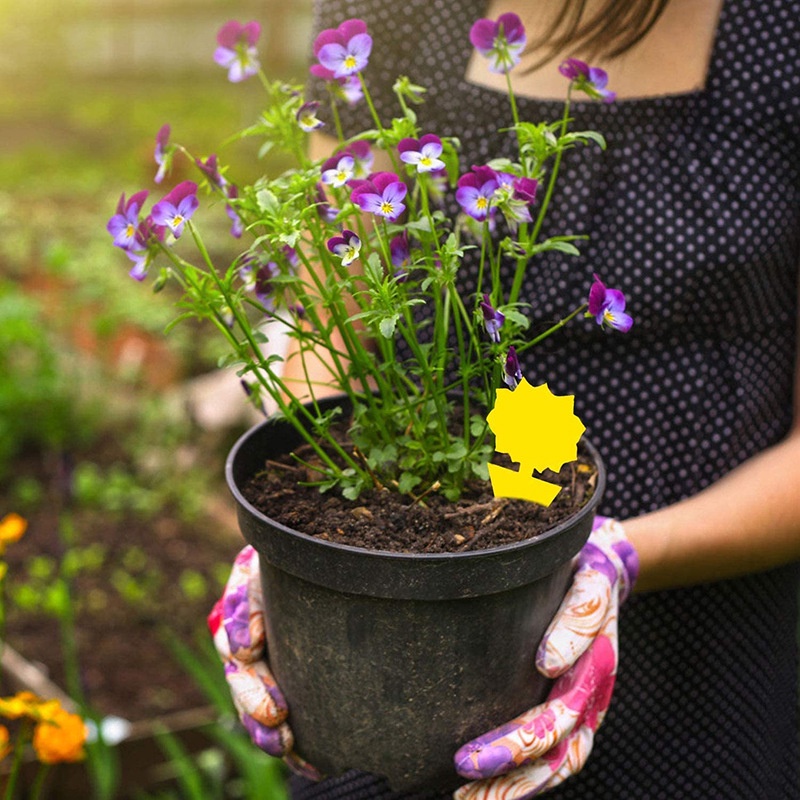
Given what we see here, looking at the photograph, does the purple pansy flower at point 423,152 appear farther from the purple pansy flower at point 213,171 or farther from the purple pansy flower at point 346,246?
the purple pansy flower at point 213,171

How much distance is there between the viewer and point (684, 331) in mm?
1245

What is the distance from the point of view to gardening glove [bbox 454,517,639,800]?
2.97ft

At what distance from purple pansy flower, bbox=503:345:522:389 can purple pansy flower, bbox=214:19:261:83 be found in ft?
1.29

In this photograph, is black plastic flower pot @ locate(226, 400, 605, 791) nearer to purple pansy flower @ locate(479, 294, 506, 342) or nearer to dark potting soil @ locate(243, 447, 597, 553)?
dark potting soil @ locate(243, 447, 597, 553)

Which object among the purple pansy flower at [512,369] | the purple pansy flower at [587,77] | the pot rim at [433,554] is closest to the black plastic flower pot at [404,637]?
the pot rim at [433,554]

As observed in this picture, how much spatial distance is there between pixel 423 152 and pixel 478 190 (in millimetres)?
57

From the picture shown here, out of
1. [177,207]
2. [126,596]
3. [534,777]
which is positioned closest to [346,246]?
[177,207]

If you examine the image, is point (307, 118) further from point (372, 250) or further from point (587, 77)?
point (587, 77)

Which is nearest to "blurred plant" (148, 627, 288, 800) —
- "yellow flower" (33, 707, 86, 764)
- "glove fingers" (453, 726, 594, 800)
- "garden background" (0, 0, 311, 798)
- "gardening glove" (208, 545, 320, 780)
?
"garden background" (0, 0, 311, 798)

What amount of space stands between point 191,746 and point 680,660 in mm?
1298

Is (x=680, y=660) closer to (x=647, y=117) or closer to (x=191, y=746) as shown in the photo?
(x=647, y=117)

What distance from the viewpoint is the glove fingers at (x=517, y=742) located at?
35.2 inches

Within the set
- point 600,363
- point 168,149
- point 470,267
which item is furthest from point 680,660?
point 168,149

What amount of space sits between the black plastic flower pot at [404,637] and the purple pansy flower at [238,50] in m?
0.37
